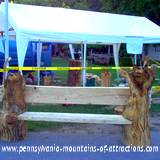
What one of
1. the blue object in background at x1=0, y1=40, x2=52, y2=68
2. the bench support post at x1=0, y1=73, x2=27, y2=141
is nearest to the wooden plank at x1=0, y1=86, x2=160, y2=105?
the bench support post at x1=0, y1=73, x2=27, y2=141

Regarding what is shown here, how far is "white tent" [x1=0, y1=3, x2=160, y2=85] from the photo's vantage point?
1355cm

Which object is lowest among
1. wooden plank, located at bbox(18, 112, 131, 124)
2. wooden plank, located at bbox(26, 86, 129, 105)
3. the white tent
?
wooden plank, located at bbox(18, 112, 131, 124)

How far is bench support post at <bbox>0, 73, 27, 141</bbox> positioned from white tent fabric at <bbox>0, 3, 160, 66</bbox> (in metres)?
6.47

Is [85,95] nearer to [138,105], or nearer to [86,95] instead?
[86,95]

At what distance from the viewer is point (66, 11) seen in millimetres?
16562

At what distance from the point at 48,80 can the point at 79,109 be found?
16.5 ft

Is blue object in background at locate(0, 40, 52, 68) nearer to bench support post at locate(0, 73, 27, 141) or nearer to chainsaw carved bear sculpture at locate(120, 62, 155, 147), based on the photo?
bench support post at locate(0, 73, 27, 141)

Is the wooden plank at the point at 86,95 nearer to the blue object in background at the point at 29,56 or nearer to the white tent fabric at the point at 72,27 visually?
the white tent fabric at the point at 72,27

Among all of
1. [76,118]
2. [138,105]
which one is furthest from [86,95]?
[138,105]

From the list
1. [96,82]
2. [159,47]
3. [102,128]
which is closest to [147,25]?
[96,82]

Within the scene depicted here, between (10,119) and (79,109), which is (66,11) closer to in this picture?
(79,109)

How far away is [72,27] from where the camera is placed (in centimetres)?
1474

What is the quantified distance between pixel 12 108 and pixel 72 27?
8.19 metres

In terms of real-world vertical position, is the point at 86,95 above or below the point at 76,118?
above
